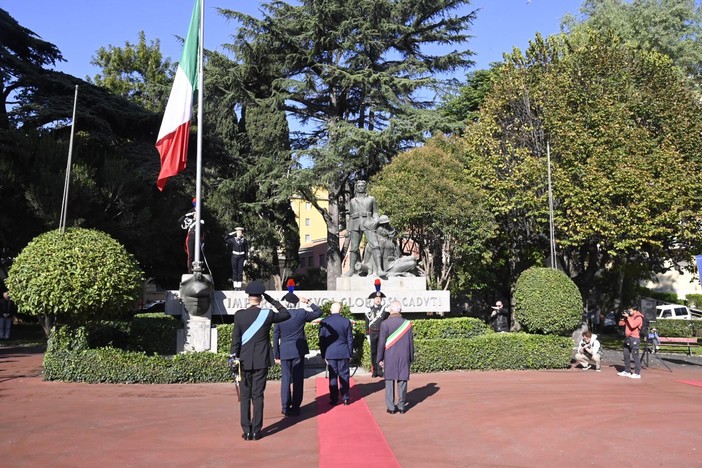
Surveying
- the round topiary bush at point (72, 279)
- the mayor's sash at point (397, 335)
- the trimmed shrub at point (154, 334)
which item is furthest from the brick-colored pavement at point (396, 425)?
the trimmed shrub at point (154, 334)

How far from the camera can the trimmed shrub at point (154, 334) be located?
13781mm

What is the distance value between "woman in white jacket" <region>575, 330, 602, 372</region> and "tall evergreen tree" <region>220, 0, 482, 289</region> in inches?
553

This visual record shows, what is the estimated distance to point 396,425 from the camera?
8.21 m

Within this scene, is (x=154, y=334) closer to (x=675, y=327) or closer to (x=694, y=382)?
(x=694, y=382)

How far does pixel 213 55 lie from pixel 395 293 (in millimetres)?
17611

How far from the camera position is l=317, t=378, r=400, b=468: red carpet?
6.49m

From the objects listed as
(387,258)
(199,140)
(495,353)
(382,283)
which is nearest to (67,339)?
(199,140)

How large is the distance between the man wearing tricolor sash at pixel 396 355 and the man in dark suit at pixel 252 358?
1.98m

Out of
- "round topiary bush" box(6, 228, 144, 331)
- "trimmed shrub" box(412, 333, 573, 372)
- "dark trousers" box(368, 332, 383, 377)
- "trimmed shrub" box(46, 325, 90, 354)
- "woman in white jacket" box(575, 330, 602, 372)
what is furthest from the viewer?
"woman in white jacket" box(575, 330, 602, 372)

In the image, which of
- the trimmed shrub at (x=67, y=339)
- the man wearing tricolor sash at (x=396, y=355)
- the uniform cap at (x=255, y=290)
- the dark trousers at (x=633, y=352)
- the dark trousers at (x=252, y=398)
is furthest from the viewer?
the dark trousers at (x=633, y=352)

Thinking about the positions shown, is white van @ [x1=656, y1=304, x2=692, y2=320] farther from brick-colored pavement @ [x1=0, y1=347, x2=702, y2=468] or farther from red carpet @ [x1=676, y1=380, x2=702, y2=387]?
brick-colored pavement @ [x1=0, y1=347, x2=702, y2=468]

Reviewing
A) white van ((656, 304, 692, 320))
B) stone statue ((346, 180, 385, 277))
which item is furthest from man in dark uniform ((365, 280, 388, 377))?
white van ((656, 304, 692, 320))

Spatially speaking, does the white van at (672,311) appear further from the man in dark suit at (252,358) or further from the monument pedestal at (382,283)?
the man in dark suit at (252,358)

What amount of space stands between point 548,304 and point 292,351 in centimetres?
847
